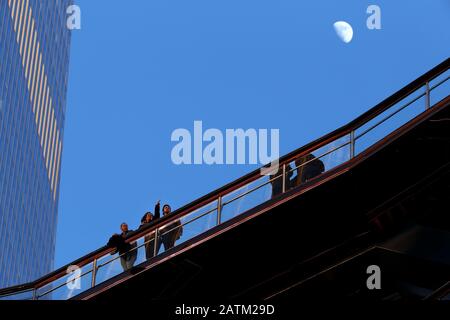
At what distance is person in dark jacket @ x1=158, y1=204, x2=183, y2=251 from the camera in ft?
68.7

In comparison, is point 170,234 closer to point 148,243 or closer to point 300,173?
point 148,243

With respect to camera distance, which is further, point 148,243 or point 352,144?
point 148,243

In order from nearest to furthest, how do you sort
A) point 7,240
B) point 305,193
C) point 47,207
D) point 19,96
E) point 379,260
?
point 305,193 < point 379,260 < point 7,240 < point 19,96 < point 47,207

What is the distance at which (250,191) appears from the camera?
20.9 meters

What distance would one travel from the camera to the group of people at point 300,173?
20.2 metres

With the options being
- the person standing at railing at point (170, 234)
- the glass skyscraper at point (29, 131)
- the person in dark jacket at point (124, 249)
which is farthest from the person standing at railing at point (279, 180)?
the glass skyscraper at point (29, 131)

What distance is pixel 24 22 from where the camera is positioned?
378 ft

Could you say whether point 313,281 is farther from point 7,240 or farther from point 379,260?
point 7,240

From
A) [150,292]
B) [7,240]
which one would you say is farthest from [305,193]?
[7,240]

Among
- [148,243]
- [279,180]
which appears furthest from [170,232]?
[279,180]

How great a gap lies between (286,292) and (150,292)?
270 cm

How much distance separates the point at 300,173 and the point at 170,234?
2.94 meters

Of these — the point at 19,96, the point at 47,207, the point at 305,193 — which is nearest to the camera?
the point at 305,193
